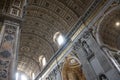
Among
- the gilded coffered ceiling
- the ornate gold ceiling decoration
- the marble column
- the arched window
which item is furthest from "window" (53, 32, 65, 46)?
the marble column

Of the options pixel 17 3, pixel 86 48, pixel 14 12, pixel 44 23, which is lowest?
pixel 14 12

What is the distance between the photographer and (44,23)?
1612 centimetres

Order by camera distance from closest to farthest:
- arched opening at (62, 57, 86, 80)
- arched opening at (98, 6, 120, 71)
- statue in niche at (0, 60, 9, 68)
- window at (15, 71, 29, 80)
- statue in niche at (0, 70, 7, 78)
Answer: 1. statue in niche at (0, 70, 7, 78)
2. statue in niche at (0, 60, 9, 68)
3. arched opening at (98, 6, 120, 71)
4. arched opening at (62, 57, 86, 80)
5. window at (15, 71, 29, 80)

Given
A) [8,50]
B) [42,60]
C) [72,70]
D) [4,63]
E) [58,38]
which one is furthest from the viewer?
[42,60]

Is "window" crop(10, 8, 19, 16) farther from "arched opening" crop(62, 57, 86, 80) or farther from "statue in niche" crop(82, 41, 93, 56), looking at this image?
"arched opening" crop(62, 57, 86, 80)

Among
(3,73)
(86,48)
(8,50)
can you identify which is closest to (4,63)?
(3,73)

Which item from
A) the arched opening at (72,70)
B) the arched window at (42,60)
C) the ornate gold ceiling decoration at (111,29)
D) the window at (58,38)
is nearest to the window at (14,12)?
the ornate gold ceiling decoration at (111,29)

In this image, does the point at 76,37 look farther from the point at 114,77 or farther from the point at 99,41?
the point at 114,77

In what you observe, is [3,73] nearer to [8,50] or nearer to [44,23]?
[8,50]

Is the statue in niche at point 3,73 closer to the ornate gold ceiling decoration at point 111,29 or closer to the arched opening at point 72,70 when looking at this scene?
the ornate gold ceiling decoration at point 111,29

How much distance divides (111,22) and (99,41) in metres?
2.10

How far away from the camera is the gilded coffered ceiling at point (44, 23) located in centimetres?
1417

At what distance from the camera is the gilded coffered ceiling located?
46.5 feet

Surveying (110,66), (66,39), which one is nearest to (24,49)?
(66,39)
